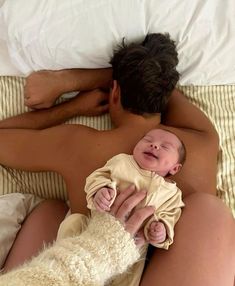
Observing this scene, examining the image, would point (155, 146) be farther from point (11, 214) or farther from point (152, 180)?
point (11, 214)

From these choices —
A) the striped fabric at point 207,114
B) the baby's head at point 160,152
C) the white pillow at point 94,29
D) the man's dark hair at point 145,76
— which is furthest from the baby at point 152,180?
the white pillow at point 94,29

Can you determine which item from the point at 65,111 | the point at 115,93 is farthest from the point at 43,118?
the point at 115,93

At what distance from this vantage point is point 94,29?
58.3 inches

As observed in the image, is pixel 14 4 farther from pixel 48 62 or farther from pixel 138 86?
pixel 138 86

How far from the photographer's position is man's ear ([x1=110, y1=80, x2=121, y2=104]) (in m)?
1.42

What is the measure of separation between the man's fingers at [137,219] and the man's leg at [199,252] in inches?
3.0

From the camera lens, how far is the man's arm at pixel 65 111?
4.75 ft

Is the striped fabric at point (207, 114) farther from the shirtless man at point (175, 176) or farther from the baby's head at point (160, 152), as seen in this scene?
the baby's head at point (160, 152)

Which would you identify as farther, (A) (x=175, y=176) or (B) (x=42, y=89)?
(B) (x=42, y=89)

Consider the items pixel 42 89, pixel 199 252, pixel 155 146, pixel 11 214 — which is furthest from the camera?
pixel 42 89

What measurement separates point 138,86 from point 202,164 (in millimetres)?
255

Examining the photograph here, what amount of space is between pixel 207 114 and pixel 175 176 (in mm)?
311

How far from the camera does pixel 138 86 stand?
1353 millimetres

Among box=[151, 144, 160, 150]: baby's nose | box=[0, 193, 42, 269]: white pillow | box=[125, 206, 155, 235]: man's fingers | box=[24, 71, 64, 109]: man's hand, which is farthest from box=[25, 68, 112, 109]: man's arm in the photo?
box=[125, 206, 155, 235]: man's fingers
